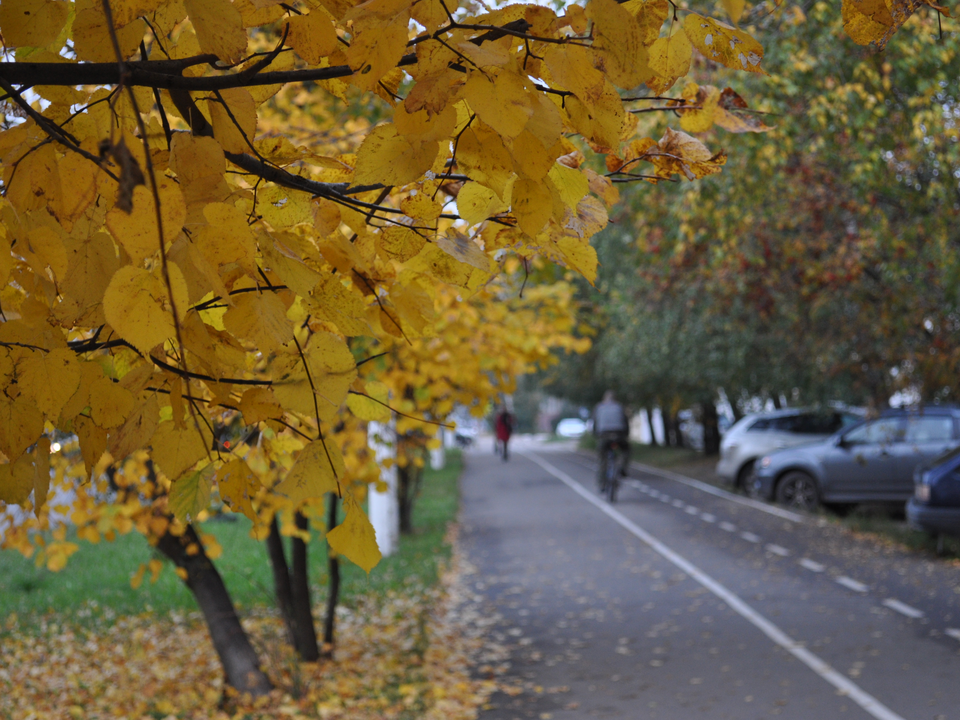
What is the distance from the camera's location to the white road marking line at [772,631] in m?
5.65

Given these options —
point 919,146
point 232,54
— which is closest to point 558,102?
point 232,54

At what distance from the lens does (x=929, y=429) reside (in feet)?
43.8

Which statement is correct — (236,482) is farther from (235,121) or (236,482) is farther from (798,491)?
(798,491)

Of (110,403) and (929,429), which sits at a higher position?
(110,403)

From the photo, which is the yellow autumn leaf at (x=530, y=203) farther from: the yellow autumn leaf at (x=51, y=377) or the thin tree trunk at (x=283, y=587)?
the thin tree trunk at (x=283, y=587)

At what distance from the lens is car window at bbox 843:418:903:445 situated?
43.1 feet

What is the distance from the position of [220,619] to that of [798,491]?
11969 mm

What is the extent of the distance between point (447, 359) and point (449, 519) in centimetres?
1022

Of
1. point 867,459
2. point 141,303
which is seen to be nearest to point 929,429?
point 867,459

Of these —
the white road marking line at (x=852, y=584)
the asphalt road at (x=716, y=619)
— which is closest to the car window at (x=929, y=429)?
the asphalt road at (x=716, y=619)

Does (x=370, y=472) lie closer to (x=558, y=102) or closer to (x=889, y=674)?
(x=889, y=674)

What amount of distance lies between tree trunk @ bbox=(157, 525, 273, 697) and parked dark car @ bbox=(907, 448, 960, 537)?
25.3ft

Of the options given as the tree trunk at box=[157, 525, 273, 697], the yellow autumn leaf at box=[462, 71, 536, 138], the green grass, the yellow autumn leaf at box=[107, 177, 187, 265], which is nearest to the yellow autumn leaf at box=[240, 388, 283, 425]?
the yellow autumn leaf at box=[107, 177, 187, 265]

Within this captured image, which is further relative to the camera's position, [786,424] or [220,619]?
[786,424]
